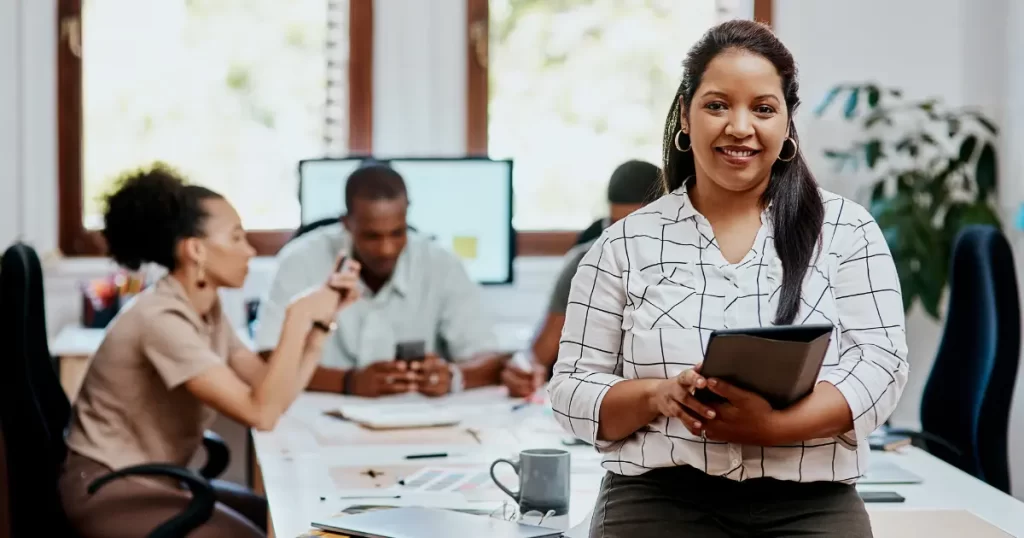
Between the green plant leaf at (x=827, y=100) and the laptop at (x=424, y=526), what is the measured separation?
2873mm

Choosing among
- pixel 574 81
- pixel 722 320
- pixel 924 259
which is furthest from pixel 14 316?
pixel 924 259

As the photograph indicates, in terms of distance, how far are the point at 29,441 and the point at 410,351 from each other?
3.45 ft

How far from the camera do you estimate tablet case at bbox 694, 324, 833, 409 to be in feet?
3.87

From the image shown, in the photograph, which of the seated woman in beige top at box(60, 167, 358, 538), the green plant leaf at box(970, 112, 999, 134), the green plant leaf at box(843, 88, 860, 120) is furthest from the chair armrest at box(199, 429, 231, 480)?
the green plant leaf at box(970, 112, 999, 134)

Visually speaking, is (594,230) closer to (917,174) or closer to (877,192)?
(877,192)

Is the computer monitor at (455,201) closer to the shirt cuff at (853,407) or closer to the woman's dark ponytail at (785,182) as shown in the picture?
the woman's dark ponytail at (785,182)

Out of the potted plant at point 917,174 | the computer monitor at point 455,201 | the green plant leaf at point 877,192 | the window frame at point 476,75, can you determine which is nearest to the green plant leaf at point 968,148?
the potted plant at point 917,174

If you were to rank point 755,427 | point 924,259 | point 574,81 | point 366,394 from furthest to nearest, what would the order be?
1. point 574,81
2. point 924,259
3. point 366,394
4. point 755,427

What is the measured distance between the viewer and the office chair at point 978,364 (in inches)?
86.8

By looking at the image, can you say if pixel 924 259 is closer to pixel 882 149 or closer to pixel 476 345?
pixel 882 149

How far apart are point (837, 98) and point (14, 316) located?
324 centimetres

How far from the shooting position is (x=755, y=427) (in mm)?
1271

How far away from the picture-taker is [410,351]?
2.88 meters

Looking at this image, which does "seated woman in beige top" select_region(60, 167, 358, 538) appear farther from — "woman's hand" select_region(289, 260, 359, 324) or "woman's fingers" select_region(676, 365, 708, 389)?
"woman's fingers" select_region(676, 365, 708, 389)
